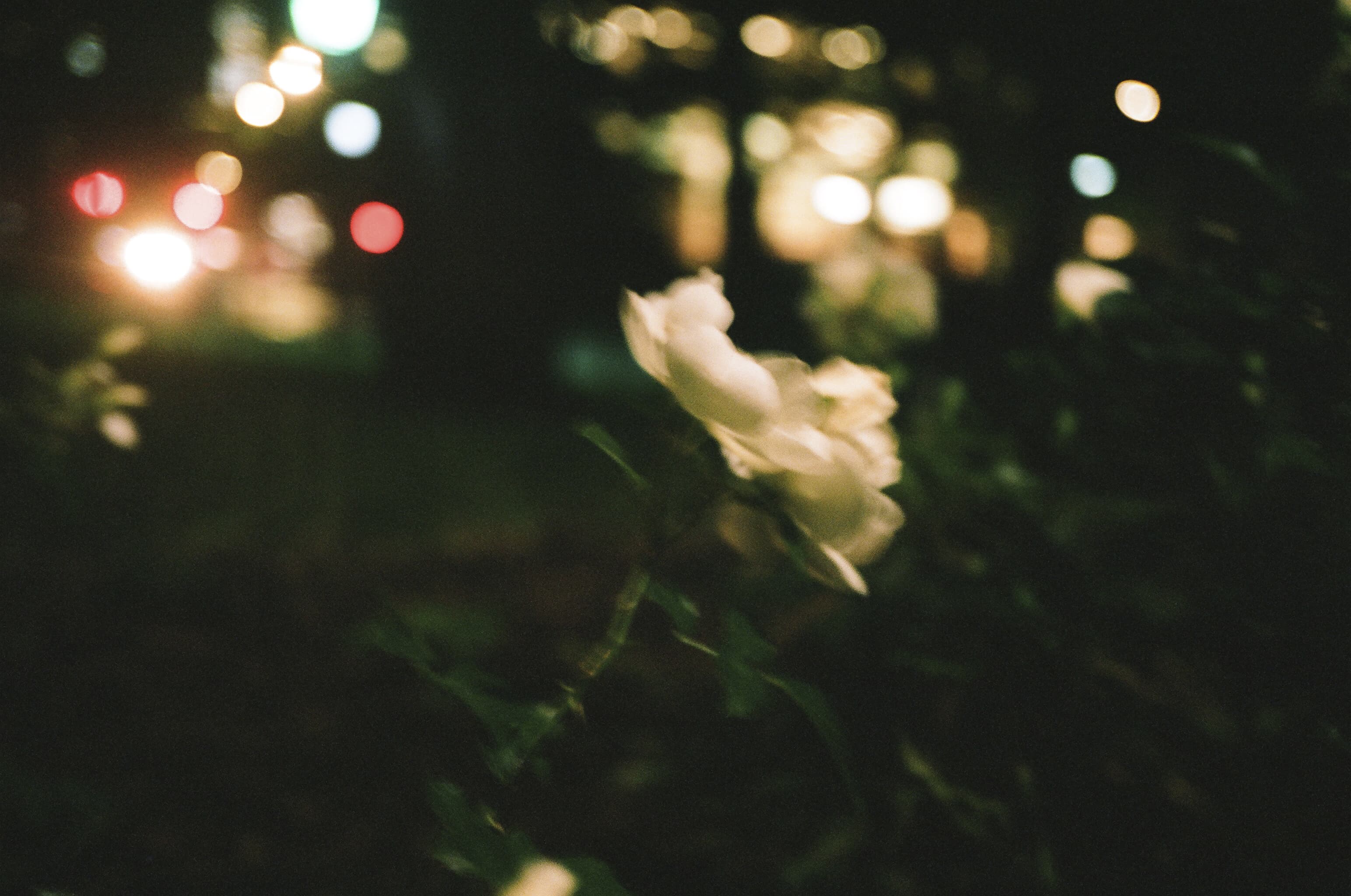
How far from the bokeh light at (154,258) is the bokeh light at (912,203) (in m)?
4.14

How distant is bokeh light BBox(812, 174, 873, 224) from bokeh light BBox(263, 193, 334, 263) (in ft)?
14.3

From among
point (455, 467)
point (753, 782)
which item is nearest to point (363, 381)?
point (455, 467)

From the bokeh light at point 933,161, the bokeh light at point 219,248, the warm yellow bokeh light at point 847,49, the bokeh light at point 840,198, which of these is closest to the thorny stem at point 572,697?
the bokeh light at point 219,248

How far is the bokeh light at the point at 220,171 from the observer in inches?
71.5

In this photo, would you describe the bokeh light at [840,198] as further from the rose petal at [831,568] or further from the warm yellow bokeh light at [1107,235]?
the rose petal at [831,568]

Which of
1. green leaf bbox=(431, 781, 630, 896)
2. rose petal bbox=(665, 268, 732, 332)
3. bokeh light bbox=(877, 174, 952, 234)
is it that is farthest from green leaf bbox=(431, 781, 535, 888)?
bokeh light bbox=(877, 174, 952, 234)

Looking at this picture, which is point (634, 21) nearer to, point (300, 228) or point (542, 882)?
point (542, 882)

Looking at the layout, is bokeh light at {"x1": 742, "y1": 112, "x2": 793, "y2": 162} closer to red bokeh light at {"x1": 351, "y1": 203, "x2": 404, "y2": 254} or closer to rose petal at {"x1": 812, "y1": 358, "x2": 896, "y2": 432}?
red bokeh light at {"x1": 351, "y1": 203, "x2": 404, "y2": 254}

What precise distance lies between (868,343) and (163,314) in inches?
166

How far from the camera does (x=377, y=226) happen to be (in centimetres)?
672

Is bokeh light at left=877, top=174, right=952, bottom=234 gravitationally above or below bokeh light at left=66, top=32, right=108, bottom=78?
above

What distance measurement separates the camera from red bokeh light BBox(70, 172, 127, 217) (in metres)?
1.67

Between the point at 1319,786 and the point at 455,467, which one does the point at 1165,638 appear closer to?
the point at 1319,786

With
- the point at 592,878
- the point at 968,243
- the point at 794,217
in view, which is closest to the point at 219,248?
the point at 968,243
